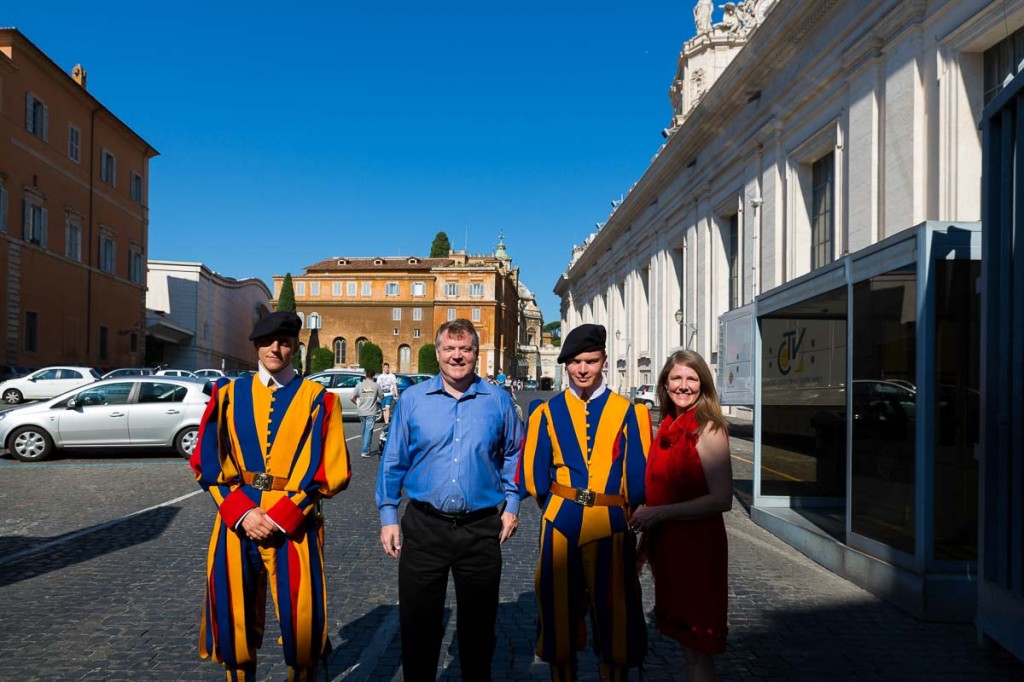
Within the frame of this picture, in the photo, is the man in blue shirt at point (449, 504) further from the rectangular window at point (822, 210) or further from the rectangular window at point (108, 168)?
the rectangular window at point (108, 168)

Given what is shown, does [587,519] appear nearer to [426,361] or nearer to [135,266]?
[135,266]

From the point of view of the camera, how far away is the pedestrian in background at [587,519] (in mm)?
3705

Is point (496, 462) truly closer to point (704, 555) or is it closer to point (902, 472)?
point (704, 555)

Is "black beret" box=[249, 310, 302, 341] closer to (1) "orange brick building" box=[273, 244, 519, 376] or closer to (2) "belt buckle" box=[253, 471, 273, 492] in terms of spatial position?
(2) "belt buckle" box=[253, 471, 273, 492]

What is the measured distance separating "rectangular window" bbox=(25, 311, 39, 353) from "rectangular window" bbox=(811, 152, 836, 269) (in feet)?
115

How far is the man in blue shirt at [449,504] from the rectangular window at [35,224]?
41.1m

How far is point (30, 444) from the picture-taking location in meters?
14.4

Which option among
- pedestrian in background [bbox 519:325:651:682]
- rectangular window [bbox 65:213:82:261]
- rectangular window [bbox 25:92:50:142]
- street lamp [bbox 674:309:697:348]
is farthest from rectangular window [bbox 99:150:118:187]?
pedestrian in background [bbox 519:325:651:682]

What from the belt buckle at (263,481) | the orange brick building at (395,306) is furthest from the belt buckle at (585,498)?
the orange brick building at (395,306)

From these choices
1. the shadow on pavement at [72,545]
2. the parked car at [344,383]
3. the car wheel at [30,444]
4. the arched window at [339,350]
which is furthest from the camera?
the arched window at [339,350]

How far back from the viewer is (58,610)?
5.64 meters

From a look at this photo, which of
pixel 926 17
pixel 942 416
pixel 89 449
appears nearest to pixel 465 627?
pixel 942 416

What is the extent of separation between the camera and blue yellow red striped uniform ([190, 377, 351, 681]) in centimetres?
359

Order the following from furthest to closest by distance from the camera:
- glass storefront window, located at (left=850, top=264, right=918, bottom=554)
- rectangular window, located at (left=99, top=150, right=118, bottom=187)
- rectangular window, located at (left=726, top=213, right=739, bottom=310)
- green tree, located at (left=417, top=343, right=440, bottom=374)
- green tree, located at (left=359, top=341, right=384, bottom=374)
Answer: green tree, located at (left=359, top=341, right=384, bottom=374), green tree, located at (left=417, top=343, right=440, bottom=374), rectangular window, located at (left=99, top=150, right=118, bottom=187), rectangular window, located at (left=726, top=213, right=739, bottom=310), glass storefront window, located at (left=850, top=264, right=918, bottom=554)
